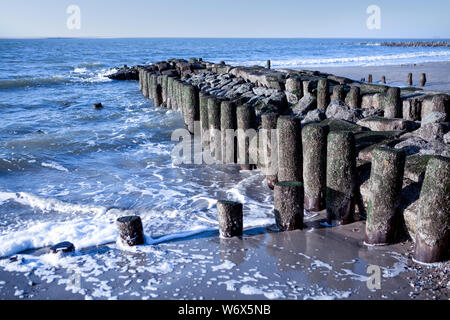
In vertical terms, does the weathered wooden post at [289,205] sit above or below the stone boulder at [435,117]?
below

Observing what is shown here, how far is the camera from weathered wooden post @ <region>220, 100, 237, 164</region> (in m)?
7.70

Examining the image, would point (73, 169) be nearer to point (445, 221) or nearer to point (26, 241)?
point (26, 241)

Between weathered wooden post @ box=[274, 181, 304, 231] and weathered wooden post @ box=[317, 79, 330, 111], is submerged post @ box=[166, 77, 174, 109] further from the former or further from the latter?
weathered wooden post @ box=[274, 181, 304, 231]

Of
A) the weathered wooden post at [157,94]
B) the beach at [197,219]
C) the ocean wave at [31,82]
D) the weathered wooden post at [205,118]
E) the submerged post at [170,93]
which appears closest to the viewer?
the beach at [197,219]

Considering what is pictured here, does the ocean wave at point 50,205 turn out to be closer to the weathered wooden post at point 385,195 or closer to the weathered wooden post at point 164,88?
the weathered wooden post at point 385,195

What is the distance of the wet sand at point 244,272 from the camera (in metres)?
3.76

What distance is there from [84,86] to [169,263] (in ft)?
80.4

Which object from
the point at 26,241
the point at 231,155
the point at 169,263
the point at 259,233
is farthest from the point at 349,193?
the point at 26,241

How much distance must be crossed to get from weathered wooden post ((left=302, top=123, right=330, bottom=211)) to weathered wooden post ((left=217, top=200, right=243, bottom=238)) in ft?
3.39

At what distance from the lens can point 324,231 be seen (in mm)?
4887

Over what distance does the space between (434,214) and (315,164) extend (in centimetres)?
162

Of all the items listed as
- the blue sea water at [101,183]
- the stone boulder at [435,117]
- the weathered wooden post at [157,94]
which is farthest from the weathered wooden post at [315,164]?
the weathered wooden post at [157,94]

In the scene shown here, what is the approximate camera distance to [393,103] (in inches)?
268

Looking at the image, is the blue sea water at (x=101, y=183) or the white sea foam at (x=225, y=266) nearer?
the white sea foam at (x=225, y=266)
